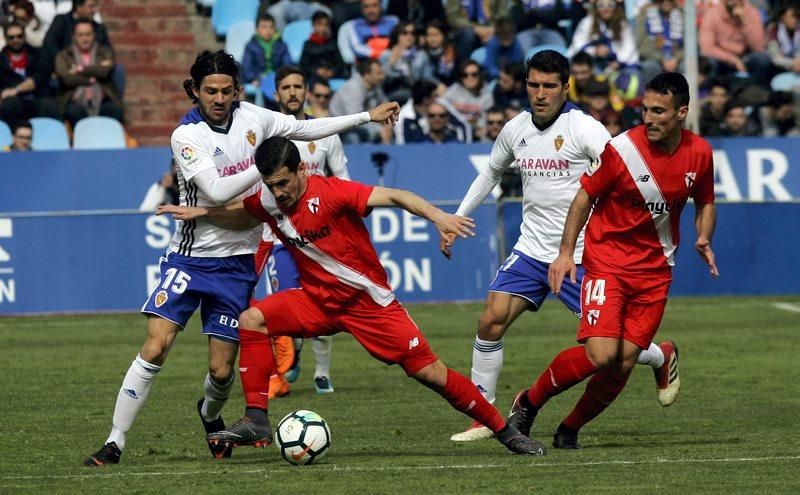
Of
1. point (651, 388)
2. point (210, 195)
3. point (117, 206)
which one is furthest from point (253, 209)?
point (117, 206)

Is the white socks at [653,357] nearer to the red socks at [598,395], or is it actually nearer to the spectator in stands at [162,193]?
the red socks at [598,395]

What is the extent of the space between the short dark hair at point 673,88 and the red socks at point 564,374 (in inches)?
61.9

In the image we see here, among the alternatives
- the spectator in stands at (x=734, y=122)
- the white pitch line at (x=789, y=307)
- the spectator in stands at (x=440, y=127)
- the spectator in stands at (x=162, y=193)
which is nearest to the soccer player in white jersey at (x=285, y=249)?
the spectator in stands at (x=162, y=193)

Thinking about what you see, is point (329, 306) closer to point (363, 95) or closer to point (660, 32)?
point (363, 95)

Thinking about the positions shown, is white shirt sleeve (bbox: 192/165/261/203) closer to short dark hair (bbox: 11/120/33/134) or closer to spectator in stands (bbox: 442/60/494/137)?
short dark hair (bbox: 11/120/33/134)

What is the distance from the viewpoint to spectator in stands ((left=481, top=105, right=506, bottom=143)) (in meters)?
20.8

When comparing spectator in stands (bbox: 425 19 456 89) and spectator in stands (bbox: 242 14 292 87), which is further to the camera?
spectator in stands (bbox: 425 19 456 89)

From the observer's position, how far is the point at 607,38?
77.9 feet

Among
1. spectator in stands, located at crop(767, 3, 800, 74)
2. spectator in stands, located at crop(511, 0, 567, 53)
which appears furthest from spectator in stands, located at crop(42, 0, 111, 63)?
spectator in stands, located at crop(767, 3, 800, 74)

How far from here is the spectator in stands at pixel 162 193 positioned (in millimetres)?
19500

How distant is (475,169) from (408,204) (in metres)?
12.3

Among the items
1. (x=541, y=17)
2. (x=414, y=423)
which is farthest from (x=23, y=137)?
(x=414, y=423)

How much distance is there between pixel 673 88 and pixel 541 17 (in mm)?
15943

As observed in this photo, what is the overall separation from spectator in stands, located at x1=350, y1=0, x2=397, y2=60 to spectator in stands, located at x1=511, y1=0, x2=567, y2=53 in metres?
2.08
